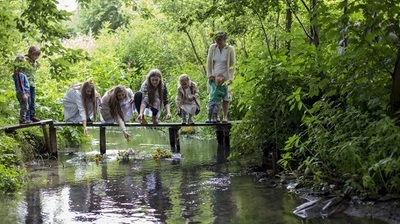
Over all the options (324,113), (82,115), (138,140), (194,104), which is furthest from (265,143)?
(138,140)

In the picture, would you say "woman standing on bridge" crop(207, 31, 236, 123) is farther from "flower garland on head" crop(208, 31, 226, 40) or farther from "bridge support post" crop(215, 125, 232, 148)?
"bridge support post" crop(215, 125, 232, 148)

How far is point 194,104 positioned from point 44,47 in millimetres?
6205

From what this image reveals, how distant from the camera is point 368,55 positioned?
21.1ft

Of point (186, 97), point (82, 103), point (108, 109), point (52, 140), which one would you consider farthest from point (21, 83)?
point (186, 97)

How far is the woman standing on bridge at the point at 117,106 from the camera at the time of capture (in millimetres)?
11766

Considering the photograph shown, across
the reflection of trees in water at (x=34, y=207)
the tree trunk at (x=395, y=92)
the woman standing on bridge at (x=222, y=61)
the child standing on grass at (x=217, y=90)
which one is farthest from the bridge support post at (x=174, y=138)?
the tree trunk at (x=395, y=92)

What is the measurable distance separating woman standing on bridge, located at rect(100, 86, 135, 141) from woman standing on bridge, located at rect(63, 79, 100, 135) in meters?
0.20

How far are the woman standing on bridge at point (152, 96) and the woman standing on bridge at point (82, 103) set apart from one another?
0.87 m

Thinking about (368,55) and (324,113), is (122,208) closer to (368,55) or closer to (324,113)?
(324,113)

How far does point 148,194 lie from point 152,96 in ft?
13.4

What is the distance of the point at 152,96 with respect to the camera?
11.8 metres

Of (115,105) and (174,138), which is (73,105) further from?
(174,138)

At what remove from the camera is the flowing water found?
21.5 ft

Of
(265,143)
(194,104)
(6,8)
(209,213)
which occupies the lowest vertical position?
(209,213)
